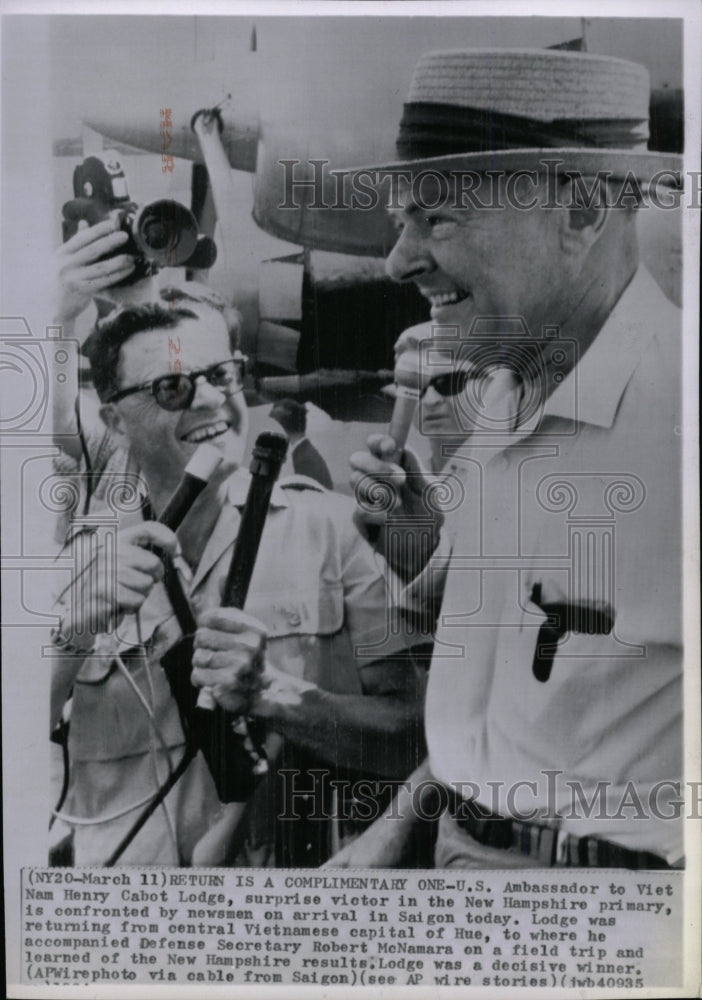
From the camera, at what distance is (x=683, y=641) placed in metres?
3.41

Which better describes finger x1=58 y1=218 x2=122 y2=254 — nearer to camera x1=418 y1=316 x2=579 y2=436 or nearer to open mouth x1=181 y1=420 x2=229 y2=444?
open mouth x1=181 y1=420 x2=229 y2=444

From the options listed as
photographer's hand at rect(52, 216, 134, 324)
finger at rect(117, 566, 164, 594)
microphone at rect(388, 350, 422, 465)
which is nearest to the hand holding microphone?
microphone at rect(388, 350, 422, 465)

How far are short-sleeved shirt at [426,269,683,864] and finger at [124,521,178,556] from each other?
2.59 ft

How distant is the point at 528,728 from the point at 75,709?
128cm

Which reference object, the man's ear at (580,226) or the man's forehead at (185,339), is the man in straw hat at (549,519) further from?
the man's forehead at (185,339)

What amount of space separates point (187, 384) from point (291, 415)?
1.01ft

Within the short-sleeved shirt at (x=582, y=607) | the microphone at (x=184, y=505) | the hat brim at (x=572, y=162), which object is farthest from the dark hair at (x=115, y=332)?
the short-sleeved shirt at (x=582, y=607)

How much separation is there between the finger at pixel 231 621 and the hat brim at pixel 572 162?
1338 mm

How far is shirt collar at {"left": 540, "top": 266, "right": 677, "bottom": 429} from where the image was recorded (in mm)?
3408

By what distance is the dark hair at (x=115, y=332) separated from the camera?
342 cm

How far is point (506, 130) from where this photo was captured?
133 inches

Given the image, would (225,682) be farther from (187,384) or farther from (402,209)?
(402,209)

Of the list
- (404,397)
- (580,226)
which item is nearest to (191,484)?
(404,397)
